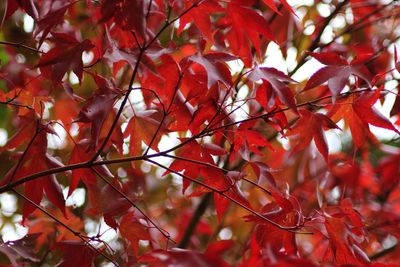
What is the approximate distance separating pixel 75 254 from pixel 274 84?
0.40 meters

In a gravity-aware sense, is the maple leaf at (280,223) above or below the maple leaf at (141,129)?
below

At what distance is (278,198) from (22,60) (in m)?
1.16

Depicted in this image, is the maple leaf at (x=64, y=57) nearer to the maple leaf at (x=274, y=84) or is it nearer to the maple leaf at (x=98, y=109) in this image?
the maple leaf at (x=98, y=109)

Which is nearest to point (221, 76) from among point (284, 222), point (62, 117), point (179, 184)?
point (284, 222)

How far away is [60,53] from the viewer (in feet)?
2.82

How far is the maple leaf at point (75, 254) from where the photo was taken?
3.04ft

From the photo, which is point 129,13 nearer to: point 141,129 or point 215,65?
point 215,65

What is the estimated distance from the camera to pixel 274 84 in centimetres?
89

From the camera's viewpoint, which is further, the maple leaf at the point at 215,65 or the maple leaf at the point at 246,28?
the maple leaf at the point at 246,28

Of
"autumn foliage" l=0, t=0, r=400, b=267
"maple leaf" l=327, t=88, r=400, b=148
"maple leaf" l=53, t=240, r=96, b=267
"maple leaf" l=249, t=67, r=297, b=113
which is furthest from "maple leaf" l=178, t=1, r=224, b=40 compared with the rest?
"maple leaf" l=53, t=240, r=96, b=267

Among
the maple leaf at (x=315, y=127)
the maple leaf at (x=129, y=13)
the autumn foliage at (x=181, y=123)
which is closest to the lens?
the maple leaf at (x=129, y=13)

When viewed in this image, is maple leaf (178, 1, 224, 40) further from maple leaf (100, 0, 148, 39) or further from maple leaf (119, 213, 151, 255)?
maple leaf (119, 213, 151, 255)

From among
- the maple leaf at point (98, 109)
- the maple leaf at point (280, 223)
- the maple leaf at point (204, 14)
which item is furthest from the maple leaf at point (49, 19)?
the maple leaf at point (280, 223)

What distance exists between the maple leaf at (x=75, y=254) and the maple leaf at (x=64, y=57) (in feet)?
0.85
